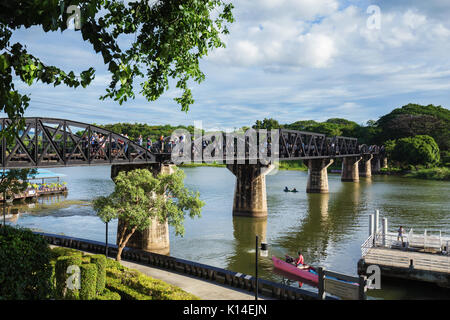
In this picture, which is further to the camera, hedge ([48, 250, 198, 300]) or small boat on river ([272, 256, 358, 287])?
small boat on river ([272, 256, 358, 287])

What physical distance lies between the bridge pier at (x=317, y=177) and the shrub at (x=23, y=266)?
68518mm

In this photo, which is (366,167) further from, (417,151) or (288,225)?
(288,225)

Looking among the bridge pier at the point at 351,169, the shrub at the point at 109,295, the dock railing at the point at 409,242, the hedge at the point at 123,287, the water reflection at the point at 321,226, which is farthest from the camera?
the bridge pier at the point at 351,169

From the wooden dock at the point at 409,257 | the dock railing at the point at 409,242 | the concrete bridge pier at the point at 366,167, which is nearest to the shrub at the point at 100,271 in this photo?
the wooden dock at the point at 409,257

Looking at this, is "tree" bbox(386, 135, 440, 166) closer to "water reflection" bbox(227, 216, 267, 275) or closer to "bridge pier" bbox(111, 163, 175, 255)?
"water reflection" bbox(227, 216, 267, 275)

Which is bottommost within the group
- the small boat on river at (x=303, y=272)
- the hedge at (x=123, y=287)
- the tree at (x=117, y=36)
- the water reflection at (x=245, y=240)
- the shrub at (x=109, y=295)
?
the water reflection at (x=245, y=240)

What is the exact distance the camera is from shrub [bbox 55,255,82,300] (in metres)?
15.3

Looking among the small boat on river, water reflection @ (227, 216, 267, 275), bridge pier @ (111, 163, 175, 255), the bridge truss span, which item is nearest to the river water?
water reflection @ (227, 216, 267, 275)

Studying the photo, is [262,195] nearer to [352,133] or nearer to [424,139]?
[424,139]

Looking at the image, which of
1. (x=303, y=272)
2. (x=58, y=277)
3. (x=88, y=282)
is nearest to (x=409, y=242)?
(x=303, y=272)

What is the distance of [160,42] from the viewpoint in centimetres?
1066

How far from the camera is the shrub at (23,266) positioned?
36.1ft

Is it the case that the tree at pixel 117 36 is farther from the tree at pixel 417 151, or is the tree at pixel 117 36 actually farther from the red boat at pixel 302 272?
the tree at pixel 417 151

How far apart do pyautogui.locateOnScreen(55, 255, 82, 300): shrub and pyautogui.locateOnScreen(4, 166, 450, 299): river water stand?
1353cm
